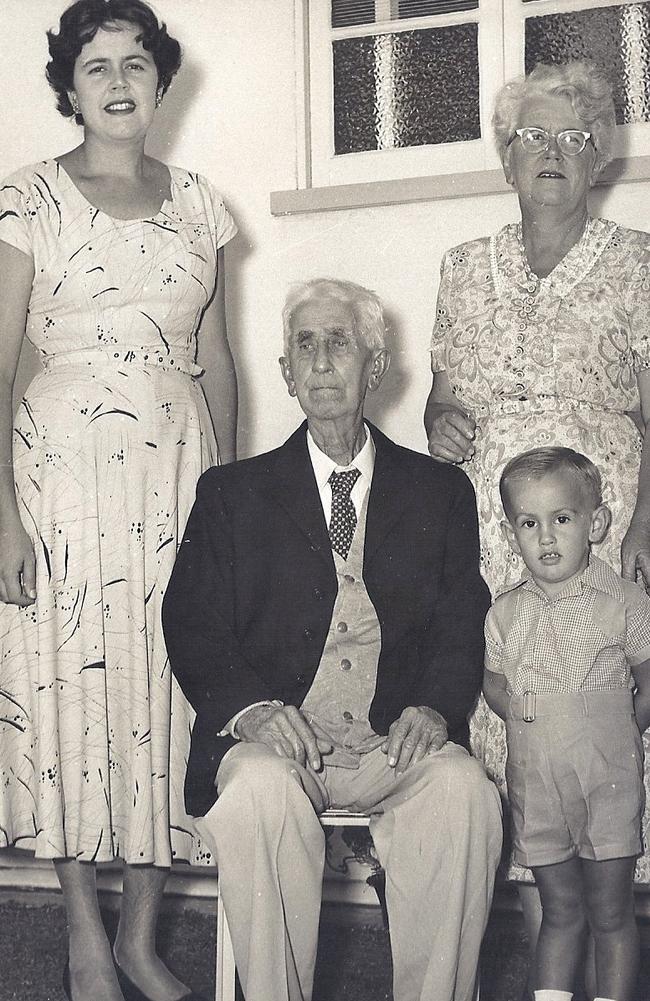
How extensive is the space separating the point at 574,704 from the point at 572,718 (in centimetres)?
3

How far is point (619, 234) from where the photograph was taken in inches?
102

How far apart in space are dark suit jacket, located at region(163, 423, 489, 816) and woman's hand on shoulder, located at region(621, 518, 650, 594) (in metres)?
0.30

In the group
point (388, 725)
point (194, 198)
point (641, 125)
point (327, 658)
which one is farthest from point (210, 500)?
point (641, 125)

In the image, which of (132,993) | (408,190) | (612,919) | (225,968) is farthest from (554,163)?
(132,993)

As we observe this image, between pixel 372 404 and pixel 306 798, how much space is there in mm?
1227

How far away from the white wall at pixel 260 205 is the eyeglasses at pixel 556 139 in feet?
1.31

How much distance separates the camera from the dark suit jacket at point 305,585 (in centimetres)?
241

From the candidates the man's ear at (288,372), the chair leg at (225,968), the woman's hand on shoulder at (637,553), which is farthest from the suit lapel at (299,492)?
the chair leg at (225,968)

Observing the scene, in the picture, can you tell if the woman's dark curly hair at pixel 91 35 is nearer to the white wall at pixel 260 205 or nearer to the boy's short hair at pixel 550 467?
the white wall at pixel 260 205

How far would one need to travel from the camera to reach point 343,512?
8.32 ft

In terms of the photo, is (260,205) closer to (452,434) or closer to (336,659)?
(452,434)

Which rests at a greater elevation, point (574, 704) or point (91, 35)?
point (91, 35)

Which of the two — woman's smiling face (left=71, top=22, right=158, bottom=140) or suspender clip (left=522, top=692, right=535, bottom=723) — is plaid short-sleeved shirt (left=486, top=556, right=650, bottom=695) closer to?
suspender clip (left=522, top=692, right=535, bottom=723)

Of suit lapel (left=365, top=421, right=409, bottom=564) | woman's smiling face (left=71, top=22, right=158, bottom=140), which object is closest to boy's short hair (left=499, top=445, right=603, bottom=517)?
suit lapel (left=365, top=421, right=409, bottom=564)
